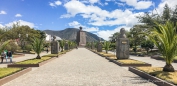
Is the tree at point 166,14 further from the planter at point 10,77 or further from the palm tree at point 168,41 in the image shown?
the planter at point 10,77

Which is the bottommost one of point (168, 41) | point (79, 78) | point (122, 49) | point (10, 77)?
point (79, 78)

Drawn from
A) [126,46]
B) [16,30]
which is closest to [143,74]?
[126,46]

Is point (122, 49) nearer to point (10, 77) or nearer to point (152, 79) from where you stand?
point (152, 79)

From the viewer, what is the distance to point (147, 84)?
9.38 metres

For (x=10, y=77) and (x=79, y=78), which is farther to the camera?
(x=79, y=78)

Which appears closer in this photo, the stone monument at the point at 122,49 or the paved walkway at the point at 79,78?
the paved walkway at the point at 79,78

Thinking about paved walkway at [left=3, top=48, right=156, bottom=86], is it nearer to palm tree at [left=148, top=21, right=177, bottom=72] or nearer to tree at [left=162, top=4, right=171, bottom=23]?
palm tree at [left=148, top=21, right=177, bottom=72]

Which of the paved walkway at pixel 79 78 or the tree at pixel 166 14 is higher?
the tree at pixel 166 14

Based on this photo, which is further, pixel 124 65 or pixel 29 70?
pixel 124 65

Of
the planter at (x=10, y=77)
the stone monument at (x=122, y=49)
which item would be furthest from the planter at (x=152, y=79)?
the stone monument at (x=122, y=49)

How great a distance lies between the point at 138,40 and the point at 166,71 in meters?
35.1

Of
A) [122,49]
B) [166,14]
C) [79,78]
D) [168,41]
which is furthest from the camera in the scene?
[166,14]

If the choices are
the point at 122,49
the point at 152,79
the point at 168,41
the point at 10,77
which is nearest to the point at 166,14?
the point at 122,49

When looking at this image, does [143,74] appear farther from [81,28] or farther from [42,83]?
[81,28]
